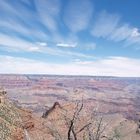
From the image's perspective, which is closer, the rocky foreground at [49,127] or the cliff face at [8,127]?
the rocky foreground at [49,127]

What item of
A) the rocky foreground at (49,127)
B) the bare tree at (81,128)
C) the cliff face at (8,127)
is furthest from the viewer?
the cliff face at (8,127)

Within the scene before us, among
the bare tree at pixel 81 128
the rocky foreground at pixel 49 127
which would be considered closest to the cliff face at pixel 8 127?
the rocky foreground at pixel 49 127

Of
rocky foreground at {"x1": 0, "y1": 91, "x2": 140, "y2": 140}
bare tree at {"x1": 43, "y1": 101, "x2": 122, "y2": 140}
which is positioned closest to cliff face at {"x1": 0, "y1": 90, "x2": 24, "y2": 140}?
rocky foreground at {"x1": 0, "y1": 91, "x2": 140, "y2": 140}

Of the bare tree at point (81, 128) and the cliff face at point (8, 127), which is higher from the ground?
the bare tree at point (81, 128)

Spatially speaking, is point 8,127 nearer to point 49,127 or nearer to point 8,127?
point 8,127

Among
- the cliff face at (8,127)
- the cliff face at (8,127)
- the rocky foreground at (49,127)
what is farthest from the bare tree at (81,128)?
the cliff face at (8,127)

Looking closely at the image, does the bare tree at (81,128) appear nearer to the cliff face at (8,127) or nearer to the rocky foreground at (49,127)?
the rocky foreground at (49,127)

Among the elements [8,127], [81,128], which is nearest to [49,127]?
[8,127]

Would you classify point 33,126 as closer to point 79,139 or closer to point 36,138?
point 36,138

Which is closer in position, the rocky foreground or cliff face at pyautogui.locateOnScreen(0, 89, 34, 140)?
the rocky foreground

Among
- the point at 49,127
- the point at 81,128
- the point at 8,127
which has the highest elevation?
the point at 81,128

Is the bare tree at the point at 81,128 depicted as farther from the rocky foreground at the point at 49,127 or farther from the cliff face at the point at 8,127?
the cliff face at the point at 8,127

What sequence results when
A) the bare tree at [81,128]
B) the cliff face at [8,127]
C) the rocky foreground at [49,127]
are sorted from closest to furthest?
the bare tree at [81,128]
the rocky foreground at [49,127]
the cliff face at [8,127]

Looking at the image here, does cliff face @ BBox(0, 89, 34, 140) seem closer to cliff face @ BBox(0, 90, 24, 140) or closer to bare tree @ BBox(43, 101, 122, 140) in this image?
cliff face @ BBox(0, 90, 24, 140)
